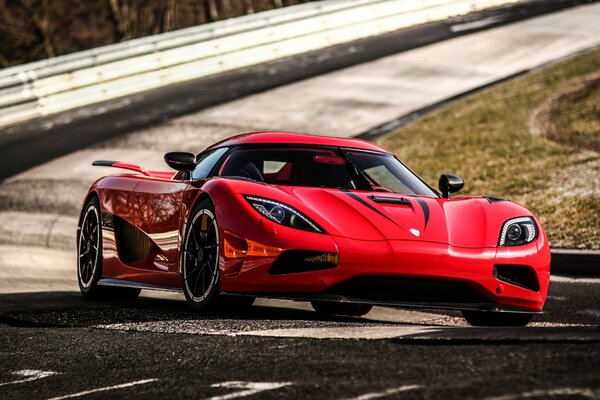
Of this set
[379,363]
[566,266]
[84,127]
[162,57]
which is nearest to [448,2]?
[162,57]

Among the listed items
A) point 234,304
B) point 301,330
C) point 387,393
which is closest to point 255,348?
point 301,330

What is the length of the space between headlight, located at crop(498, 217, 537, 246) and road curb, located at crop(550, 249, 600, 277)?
2409 mm

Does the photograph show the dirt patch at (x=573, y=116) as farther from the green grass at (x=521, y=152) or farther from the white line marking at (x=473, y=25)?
the white line marking at (x=473, y=25)

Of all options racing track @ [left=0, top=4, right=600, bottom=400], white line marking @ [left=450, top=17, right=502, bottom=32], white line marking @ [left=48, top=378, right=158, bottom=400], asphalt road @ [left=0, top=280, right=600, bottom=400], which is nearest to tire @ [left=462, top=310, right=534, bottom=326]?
racing track @ [left=0, top=4, right=600, bottom=400]

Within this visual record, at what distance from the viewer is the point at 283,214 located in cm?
697

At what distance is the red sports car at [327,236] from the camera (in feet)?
22.5

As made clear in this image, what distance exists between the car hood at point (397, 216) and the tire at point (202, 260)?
1.61 ft

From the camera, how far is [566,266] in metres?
10.0

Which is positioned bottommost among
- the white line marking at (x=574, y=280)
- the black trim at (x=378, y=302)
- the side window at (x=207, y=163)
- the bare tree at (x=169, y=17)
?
the white line marking at (x=574, y=280)

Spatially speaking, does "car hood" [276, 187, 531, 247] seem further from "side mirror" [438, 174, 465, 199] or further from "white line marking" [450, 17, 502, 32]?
"white line marking" [450, 17, 502, 32]

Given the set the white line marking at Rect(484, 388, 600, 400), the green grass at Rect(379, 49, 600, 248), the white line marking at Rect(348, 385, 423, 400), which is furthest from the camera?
the green grass at Rect(379, 49, 600, 248)

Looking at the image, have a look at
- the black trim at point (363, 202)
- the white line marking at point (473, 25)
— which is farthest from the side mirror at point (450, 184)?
Answer: the white line marking at point (473, 25)

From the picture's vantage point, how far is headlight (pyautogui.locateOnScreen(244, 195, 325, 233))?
22.7 feet

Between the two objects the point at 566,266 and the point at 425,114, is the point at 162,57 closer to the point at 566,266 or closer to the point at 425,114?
the point at 425,114
